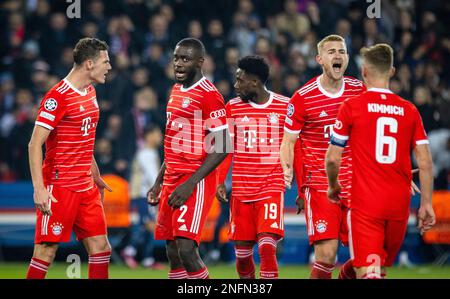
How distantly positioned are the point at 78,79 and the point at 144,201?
609cm

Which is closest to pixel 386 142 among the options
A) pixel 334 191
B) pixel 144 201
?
pixel 334 191

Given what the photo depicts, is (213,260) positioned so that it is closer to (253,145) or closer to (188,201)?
(253,145)

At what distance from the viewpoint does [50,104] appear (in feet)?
26.1

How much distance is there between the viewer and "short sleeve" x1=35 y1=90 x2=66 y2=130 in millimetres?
7914

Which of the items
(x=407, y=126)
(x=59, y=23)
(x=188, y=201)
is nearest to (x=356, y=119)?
(x=407, y=126)

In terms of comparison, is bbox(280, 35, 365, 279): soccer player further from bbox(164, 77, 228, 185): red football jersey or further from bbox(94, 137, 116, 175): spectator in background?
bbox(94, 137, 116, 175): spectator in background

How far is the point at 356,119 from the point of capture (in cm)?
704

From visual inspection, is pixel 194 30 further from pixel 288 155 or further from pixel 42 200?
pixel 42 200

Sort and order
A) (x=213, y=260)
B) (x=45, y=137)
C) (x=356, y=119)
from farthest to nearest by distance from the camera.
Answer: (x=213, y=260), (x=45, y=137), (x=356, y=119)

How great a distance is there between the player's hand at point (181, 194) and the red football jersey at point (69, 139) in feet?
3.01

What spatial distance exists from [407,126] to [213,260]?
756 centimetres

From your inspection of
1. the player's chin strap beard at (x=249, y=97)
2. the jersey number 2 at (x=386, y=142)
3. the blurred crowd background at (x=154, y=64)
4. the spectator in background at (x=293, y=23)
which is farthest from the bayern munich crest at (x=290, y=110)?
the spectator in background at (x=293, y=23)

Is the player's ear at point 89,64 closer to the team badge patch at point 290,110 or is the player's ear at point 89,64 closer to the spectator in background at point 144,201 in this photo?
the team badge patch at point 290,110

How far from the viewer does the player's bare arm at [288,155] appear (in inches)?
338
